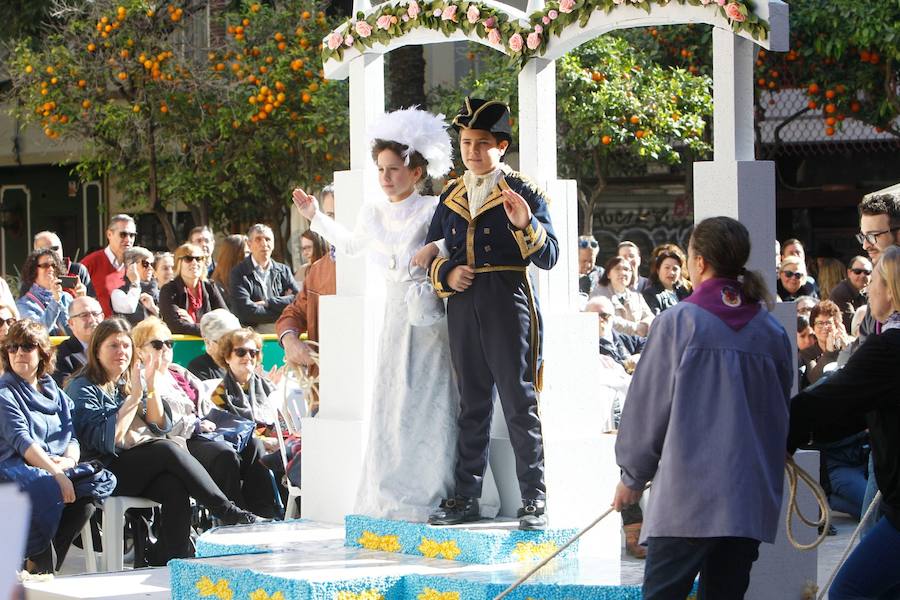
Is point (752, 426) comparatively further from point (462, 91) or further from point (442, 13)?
point (462, 91)

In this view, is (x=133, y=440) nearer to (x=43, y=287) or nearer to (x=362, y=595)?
(x=362, y=595)

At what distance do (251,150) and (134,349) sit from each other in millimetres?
8456

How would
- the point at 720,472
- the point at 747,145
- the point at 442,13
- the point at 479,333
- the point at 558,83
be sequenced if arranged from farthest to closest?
1. the point at 558,83
2. the point at 442,13
3. the point at 479,333
4. the point at 747,145
5. the point at 720,472

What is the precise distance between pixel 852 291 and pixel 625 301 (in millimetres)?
1685

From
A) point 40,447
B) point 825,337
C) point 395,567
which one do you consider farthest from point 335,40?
point 825,337

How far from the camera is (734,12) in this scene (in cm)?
602

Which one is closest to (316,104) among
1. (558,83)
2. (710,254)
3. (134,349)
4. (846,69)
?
(558,83)

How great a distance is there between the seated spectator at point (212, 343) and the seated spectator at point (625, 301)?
2875 mm

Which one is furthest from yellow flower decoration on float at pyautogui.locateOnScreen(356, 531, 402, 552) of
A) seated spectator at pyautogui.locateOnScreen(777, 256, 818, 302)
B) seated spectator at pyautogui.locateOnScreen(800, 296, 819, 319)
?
seated spectator at pyautogui.locateOnScreen(777, 256, 818, 302)

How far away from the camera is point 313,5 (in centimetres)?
1612

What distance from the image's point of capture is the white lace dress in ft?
22.5

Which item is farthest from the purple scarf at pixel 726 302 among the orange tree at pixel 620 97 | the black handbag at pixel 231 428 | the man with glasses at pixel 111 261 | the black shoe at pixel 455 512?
the orange tree at pixel 620 97

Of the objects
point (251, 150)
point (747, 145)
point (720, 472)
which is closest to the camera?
point (720, 472)

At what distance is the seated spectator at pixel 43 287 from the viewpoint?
33.7 ft
